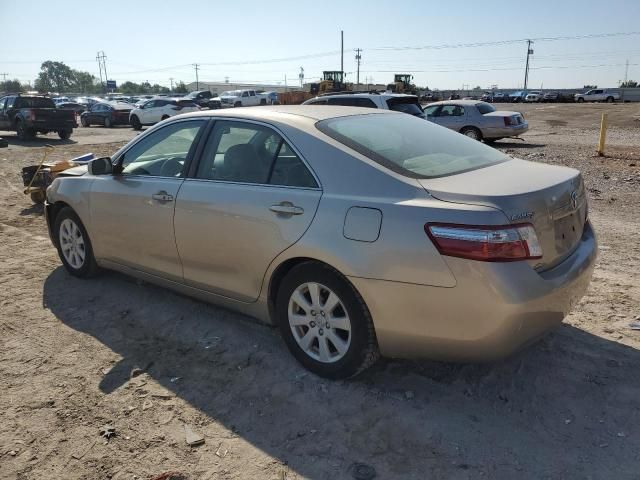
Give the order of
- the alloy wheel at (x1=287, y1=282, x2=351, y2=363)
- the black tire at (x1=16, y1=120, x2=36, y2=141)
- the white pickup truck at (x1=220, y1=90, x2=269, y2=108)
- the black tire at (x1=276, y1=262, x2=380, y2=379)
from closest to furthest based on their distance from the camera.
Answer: the black tire at (x1=276, y1=262, x2=380, y2=379), the alloy wheel at (x1=287, y1=282, x2=351, y2=363), the black tire at (x1=16, y1=120, x2=36, y2=141), the white pickup truck at (x1=220, y1=90, x2=269, y2=108)

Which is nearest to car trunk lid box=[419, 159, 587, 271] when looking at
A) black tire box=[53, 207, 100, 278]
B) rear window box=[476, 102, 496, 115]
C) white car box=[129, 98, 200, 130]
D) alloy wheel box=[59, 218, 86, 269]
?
black tire box=[53, 207, 100, 278]

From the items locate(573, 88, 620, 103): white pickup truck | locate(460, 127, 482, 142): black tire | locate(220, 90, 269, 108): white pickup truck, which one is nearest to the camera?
locate(460, 127, 482, 142): black tire

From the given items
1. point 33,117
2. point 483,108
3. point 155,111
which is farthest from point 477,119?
point 155,111

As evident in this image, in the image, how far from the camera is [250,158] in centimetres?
362

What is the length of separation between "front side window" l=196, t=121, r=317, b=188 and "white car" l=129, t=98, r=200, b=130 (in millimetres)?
25935

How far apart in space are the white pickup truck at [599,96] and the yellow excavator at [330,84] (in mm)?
35740

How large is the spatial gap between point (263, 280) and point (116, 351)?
1.24m

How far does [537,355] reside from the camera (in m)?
3.53

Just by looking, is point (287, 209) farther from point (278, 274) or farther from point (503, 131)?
point (503, 131)

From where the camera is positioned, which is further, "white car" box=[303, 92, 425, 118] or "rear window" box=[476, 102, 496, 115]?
"rear window" box=[476, 102, 496, 115]

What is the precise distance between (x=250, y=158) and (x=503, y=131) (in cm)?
1514

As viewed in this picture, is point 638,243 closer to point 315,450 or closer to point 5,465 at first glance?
point 315,450

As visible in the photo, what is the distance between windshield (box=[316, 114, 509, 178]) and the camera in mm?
3148

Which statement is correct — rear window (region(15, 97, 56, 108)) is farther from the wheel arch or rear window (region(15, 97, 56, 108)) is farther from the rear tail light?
the rear tail light
